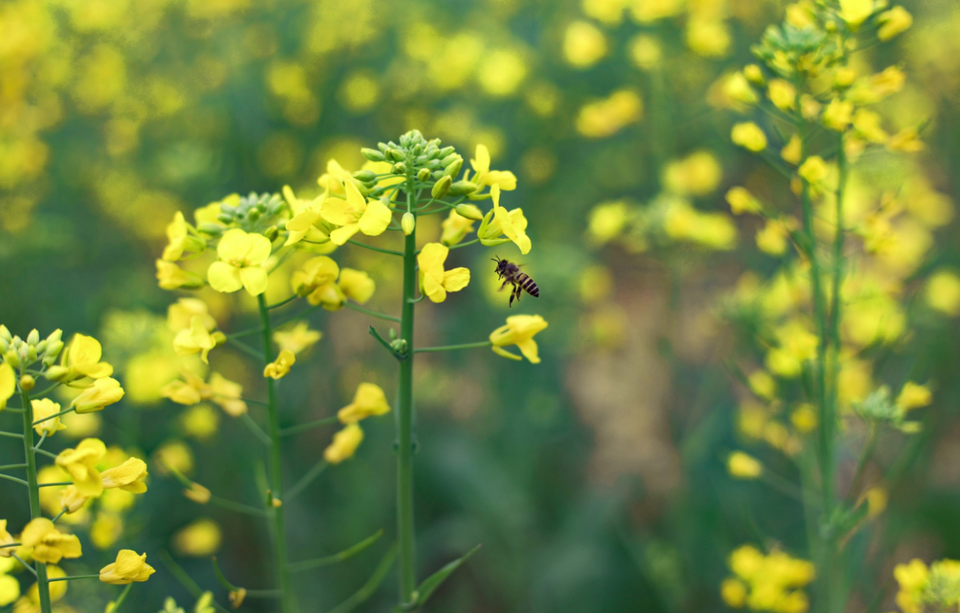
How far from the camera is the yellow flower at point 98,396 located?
5.67 feet

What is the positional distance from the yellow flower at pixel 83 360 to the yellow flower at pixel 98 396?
0.03 metres

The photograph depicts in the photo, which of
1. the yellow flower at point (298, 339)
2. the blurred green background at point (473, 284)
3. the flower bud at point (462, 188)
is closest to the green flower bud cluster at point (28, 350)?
the yellow flower at point (298, 339)

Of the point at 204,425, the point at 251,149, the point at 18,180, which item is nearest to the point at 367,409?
the point at 204,425

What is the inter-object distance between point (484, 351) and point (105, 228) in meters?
4.05

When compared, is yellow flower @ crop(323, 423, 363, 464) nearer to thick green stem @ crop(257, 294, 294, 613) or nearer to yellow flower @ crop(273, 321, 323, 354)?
thick green stem @ crop(257, 294, 294, 613)

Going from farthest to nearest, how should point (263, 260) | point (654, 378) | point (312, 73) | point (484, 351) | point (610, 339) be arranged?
point (654, 378), point (312, 73), point (484, 351), point (610, 339), point (263, 260)

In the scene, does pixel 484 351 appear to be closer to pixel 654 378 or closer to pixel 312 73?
pixel 654 378

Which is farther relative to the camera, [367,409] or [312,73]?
[312,73]

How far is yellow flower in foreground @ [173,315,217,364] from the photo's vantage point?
1.95m

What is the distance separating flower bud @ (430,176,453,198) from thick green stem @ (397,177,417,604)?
0.08m

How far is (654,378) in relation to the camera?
6.80 meters

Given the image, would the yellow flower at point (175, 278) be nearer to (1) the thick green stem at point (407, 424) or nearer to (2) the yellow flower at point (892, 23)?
(1) the thick green stem at point (407, 424)

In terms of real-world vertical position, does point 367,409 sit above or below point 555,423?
above

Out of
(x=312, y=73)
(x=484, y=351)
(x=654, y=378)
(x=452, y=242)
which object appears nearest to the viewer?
(x=452, y=242)
